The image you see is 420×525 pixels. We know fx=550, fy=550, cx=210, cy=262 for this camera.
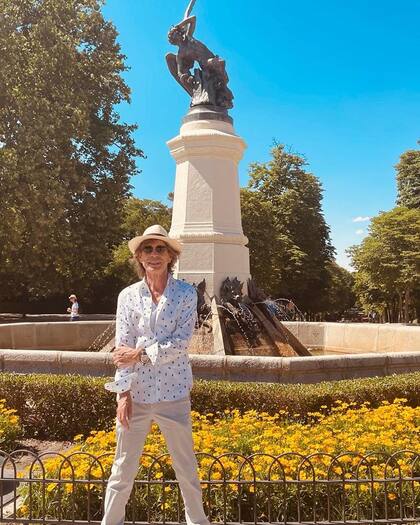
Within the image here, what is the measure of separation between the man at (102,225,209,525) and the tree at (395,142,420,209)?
47536mm

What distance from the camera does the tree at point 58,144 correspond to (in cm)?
2316

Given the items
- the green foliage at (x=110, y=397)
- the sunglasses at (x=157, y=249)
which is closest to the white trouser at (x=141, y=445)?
the sunglasses at (x=157, y=249)

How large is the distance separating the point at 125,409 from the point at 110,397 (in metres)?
4.25

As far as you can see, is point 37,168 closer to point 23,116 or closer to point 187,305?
point 23,116

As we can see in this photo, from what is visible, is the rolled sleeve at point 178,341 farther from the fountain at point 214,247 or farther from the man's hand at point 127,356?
the fountain at point 214,247

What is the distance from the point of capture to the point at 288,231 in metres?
43.4

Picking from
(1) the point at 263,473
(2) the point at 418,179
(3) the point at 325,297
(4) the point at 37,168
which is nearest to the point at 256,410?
(1) the point at 263,473

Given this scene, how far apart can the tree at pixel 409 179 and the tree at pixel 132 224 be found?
69.6ft

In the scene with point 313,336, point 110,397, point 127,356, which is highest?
point 127,356

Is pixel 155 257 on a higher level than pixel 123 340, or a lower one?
higher

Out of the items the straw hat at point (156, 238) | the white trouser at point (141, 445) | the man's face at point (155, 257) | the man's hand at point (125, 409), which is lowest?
the white trouser at point (141, 445)

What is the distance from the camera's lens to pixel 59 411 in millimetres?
7719

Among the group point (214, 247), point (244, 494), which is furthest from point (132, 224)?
point (244, 494)

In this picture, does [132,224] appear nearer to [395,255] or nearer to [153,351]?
[395,255]
